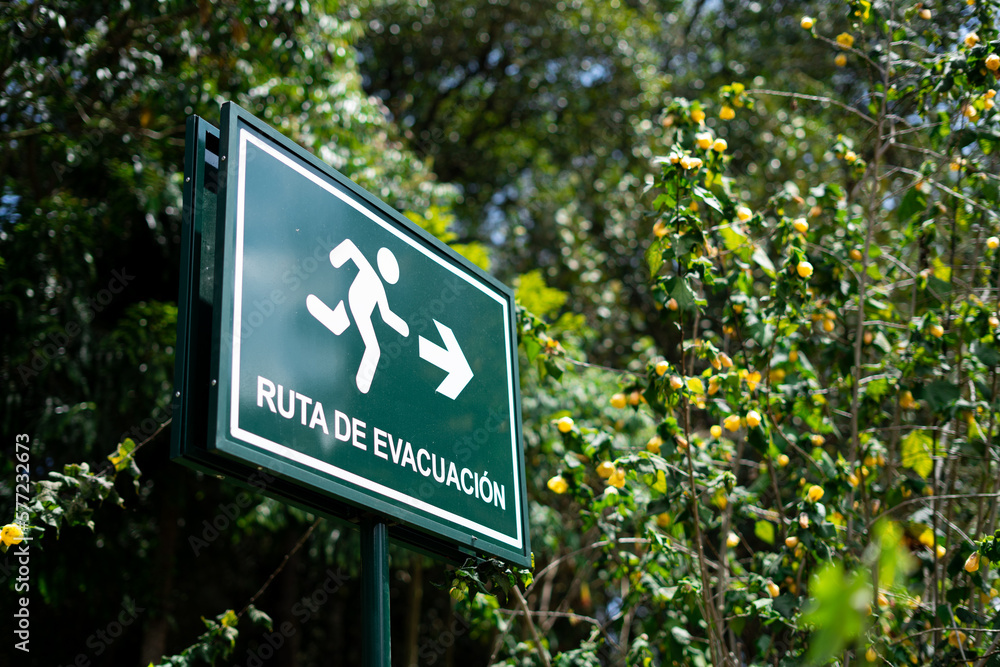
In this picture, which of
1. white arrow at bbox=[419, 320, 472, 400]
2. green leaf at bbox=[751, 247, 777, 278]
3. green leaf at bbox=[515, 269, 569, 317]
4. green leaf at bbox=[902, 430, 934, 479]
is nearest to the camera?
white arrow at bbox=[419, 320, 472, 400]

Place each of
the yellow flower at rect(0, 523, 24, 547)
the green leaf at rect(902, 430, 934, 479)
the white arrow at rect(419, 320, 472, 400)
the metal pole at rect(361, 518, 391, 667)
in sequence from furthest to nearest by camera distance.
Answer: the green leaf at rect(902, 430, 934, 479)
the yellow flower at rect(0, 523, 24, 547)
the white arrow at rect(419, 320, 472, 400)
the metal pole at rect(361, 518, 391, 667)

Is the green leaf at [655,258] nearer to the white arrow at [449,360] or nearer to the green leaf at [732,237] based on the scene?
the green leaf at [732,237]

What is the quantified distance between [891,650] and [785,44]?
8664mm

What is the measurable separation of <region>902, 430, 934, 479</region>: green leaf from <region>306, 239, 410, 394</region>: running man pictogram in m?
3.04

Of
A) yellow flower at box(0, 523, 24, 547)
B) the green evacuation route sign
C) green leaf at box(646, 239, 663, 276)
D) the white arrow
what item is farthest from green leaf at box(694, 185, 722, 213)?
yellow flower at box(0, 523, 24, 547)

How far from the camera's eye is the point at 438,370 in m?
2.12

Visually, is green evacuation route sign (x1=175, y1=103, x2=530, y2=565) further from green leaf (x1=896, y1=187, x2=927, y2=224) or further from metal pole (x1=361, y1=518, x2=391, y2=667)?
green leaf (x1=896, y1=187, x2=927, y2=224)

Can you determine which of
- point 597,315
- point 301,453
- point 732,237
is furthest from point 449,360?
point 597,315

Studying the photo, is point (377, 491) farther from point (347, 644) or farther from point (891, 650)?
point (347, 644)

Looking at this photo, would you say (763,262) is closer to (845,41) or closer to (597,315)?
(845,41)

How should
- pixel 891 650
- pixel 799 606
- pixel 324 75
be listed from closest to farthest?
pixel 799 606 → pixel 891 650 → pixel 324 75

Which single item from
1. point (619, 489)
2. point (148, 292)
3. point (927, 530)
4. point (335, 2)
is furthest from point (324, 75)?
point (927, 530)

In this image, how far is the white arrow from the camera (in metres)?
2.12

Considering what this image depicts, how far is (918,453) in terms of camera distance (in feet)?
13.3
